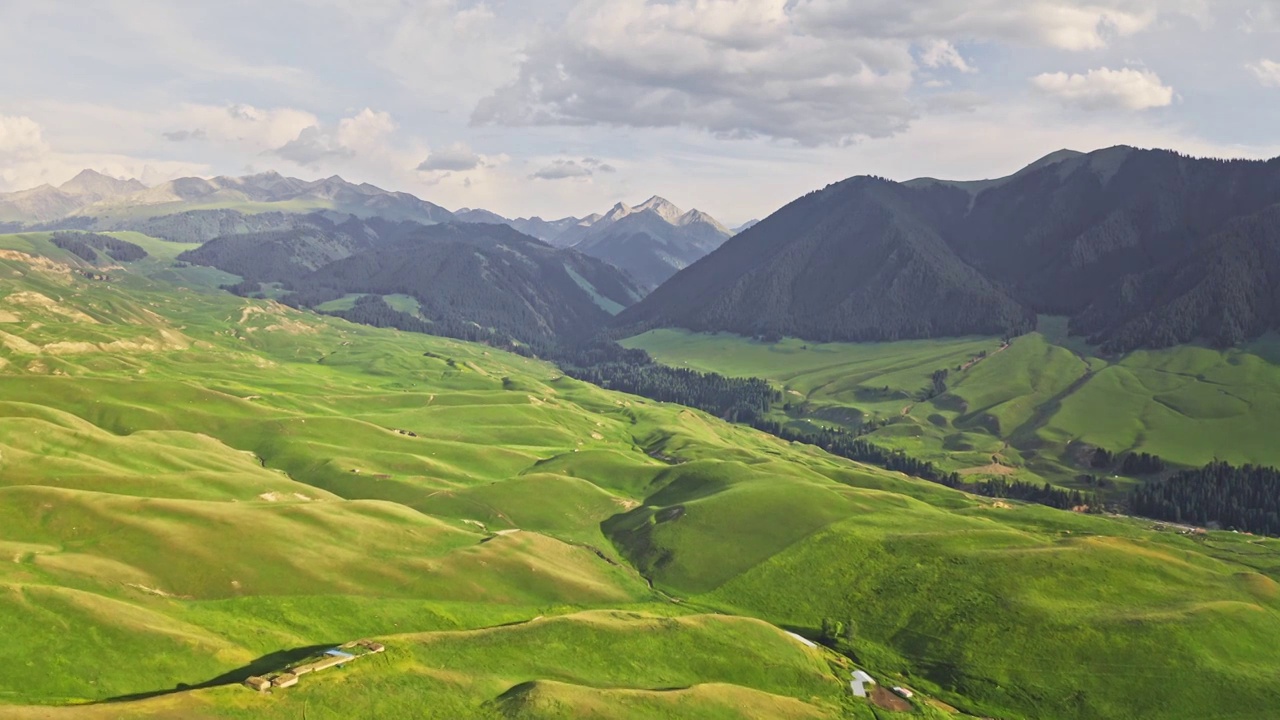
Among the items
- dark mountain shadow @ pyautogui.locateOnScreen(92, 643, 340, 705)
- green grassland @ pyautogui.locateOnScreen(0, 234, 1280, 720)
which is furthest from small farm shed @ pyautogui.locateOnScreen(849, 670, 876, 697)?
dark mountain shadow @ pyautogui.locateOnScreen(92, 643, 340, 705)

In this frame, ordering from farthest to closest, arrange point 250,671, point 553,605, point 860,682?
point 553,605 < point 860,682 < point 250,671

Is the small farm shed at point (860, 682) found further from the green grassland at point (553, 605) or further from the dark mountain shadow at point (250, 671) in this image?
the dark mountain shadow at point (250, 671)

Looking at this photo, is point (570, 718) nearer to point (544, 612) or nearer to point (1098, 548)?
point (544, 612)

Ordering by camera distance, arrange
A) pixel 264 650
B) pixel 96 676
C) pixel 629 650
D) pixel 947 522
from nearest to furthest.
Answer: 1. pixel 96 676
2. pixel 264 650
3. pixel 629 650
4. pixel 947 522

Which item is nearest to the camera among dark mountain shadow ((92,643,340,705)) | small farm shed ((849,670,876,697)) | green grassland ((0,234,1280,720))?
dark mountain shadow ((92,643,340,705))

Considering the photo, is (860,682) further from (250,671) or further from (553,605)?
(250,671)

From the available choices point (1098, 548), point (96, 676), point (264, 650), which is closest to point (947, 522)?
point (1098, 548)

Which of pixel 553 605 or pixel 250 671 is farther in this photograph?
pixel 553 605

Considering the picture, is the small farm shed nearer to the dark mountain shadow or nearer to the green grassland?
the green grassland

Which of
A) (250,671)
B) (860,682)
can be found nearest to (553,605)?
(860,682)

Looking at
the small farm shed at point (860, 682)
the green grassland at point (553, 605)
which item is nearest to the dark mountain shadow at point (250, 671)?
the green grassland at point (553, 605)

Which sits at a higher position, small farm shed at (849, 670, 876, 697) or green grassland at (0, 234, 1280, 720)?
green grassland at (0, 234, 1280, 720)
